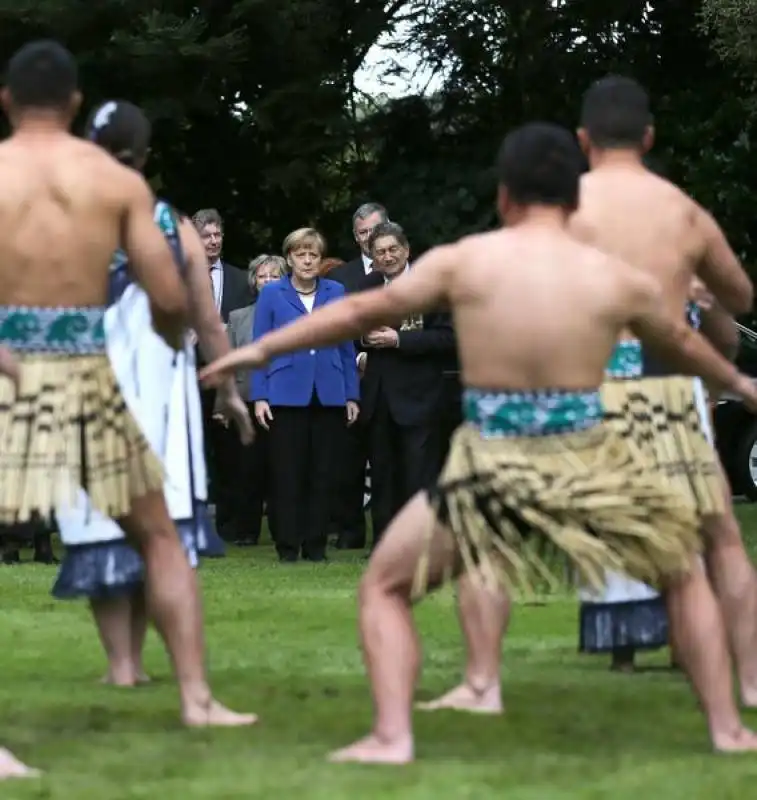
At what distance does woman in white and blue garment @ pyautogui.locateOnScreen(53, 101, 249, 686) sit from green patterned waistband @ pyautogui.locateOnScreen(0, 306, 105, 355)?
0.80 m

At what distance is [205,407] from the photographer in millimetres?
15570

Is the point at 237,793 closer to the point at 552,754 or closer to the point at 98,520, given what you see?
the point at 552,754

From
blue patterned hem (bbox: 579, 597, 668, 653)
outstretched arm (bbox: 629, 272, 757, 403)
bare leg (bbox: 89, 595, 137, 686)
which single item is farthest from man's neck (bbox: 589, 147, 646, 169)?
bare leg (bbox: 89, 595, 137, 686)

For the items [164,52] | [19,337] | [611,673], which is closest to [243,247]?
[164,52]

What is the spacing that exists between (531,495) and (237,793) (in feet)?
3.67

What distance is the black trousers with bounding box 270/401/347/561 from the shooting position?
14.2 metres

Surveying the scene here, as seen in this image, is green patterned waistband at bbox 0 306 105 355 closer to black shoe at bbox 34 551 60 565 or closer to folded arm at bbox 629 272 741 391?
folded arm at bbox 629 272 741 391

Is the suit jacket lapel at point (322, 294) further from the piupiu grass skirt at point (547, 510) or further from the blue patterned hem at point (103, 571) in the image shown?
the piupiu grass skirt at point (547, 510)

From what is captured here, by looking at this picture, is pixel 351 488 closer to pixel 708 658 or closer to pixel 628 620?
pixel 628 620

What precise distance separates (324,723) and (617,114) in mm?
2122

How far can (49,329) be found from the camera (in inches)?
272

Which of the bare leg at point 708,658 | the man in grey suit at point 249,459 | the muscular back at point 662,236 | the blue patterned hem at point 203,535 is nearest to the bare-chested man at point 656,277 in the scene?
the muscular back at point 662,236

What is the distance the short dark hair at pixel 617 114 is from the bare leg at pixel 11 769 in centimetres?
272

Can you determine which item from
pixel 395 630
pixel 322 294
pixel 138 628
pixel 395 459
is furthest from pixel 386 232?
pixel 395 630
